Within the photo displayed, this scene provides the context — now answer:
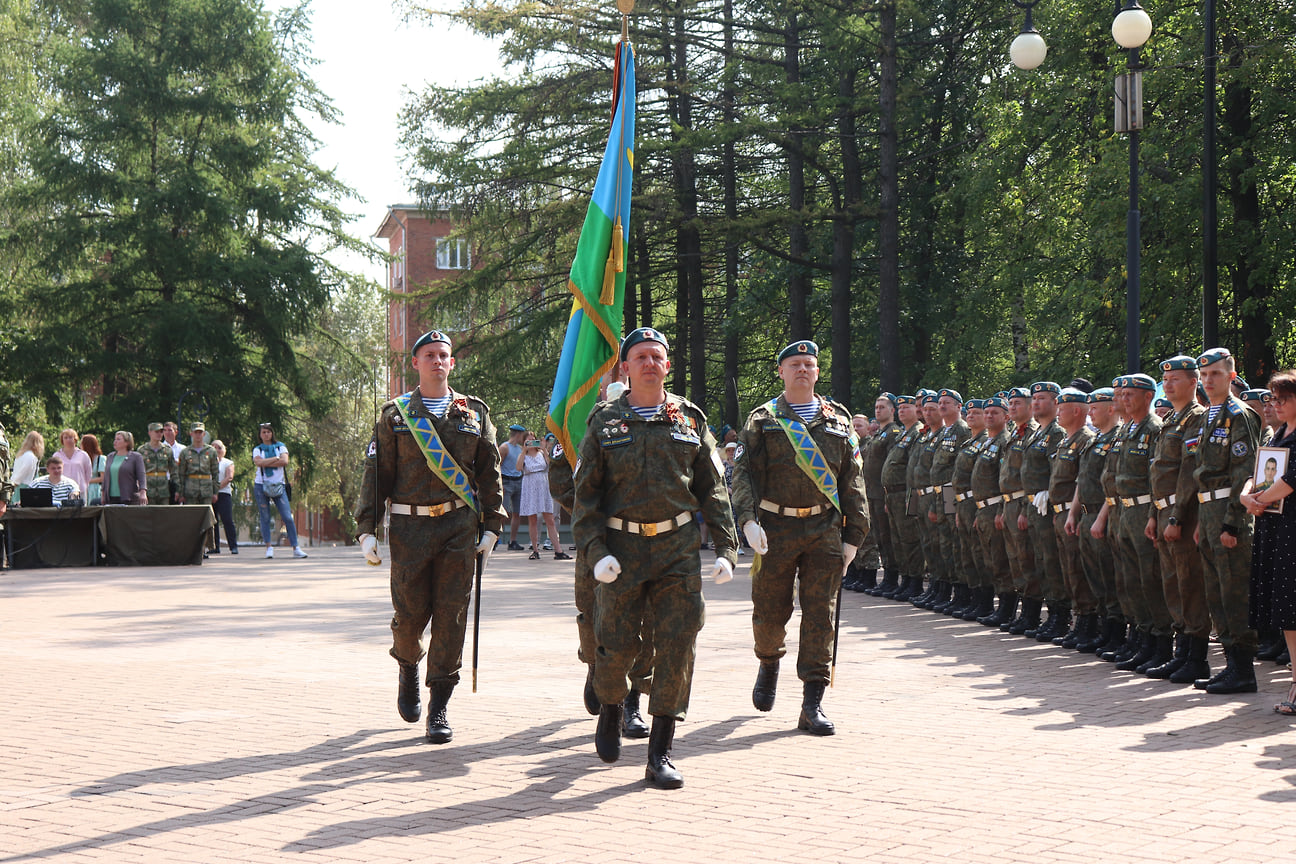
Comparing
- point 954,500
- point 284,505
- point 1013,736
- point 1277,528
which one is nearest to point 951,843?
point 1013,736

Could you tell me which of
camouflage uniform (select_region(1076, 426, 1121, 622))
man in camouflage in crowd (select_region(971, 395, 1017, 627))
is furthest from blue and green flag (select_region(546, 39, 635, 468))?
man in camouflage in crowd (select_region(971, 395, 1017, 627))

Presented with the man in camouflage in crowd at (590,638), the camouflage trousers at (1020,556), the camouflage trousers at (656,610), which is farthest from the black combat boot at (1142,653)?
the camouflage trousers at (656,610)

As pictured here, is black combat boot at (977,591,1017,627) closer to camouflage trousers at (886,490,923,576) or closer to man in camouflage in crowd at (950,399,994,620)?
man in camouflage in crowd at (950,399,994,620)

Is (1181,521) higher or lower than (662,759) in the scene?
higher

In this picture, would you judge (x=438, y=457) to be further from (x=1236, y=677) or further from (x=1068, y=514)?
(x=1068, y=514)

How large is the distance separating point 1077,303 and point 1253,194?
2983 millimetres

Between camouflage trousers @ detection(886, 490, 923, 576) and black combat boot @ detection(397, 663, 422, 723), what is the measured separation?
8.45m

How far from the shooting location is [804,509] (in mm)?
8195

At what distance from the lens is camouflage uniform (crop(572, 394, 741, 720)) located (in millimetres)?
6887

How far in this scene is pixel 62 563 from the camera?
21203 mm

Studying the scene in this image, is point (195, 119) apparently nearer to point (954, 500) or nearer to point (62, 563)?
point (62, 563)

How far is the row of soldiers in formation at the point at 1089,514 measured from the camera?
9453 millimetres

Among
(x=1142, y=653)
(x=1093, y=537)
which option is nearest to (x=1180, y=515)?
(x=1142, y=653)

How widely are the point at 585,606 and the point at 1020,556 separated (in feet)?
18.8
